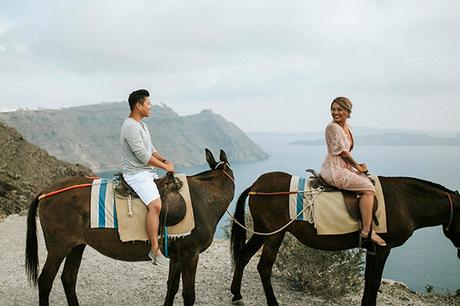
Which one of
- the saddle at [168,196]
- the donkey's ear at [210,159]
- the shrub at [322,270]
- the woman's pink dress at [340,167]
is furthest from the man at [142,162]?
the shrub at [322,270]

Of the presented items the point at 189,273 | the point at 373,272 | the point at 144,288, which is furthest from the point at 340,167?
the point at 144,288

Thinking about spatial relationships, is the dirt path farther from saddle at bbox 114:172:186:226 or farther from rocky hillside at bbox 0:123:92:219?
rocky hillside at bbox 0:123:92:219

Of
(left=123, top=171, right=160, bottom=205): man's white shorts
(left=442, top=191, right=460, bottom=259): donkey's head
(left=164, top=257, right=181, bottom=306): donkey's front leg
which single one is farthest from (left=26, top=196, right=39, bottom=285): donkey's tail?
(left=442, top=191, right=460, bottom=259): donkey's head

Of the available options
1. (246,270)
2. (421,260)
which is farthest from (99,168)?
(246,270)

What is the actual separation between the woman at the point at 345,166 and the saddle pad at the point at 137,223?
190 cm

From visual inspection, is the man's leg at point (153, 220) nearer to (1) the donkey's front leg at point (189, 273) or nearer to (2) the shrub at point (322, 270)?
(1) the donkey's front leg at point (189, 273)

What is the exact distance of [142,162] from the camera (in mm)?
4863

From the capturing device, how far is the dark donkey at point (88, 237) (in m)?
4.89

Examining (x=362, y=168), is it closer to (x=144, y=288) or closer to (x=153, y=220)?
(x=153, y=220)

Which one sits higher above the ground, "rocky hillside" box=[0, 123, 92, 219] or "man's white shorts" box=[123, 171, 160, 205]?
"man's white shorts" box=[123, 171, 160, 205]

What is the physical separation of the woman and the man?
2.03 meters

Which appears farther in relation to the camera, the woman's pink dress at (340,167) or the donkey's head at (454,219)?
the donkey's head at (454,219)

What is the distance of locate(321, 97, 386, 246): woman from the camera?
17.2 ft

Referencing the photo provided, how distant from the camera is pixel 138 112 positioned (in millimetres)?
4820
